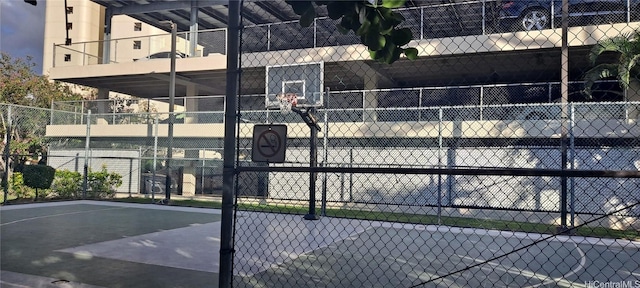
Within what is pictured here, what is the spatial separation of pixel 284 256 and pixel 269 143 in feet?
14.3

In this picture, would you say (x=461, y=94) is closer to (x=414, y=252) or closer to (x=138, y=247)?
(x=414, y=252)

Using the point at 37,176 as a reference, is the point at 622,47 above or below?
above

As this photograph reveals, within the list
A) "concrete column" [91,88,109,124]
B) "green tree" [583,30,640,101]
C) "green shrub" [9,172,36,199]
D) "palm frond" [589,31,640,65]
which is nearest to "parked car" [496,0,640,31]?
"green tree" [583,30,640,101]

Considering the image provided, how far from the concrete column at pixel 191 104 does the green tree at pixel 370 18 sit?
16.6 m

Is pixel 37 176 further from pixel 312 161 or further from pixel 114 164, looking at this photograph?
pixel 312 161

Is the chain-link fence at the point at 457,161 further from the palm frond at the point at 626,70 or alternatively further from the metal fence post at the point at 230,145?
the palm frond at the point at 626,70

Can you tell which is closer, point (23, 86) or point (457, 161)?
point (457, 161)

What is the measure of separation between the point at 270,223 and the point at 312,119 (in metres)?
2.74

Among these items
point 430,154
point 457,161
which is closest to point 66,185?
point 430,154

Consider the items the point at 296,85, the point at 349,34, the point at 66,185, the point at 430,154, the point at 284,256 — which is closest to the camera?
the point at 284,256

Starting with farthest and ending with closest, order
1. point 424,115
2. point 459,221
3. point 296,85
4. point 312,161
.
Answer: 1. point 424,115
2. point 296,85
3. point 459,221
4. point 312,161

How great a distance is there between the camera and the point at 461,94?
53.9ft

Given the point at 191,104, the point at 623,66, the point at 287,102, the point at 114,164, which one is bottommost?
the point at 114,164

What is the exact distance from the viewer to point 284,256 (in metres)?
7.37
